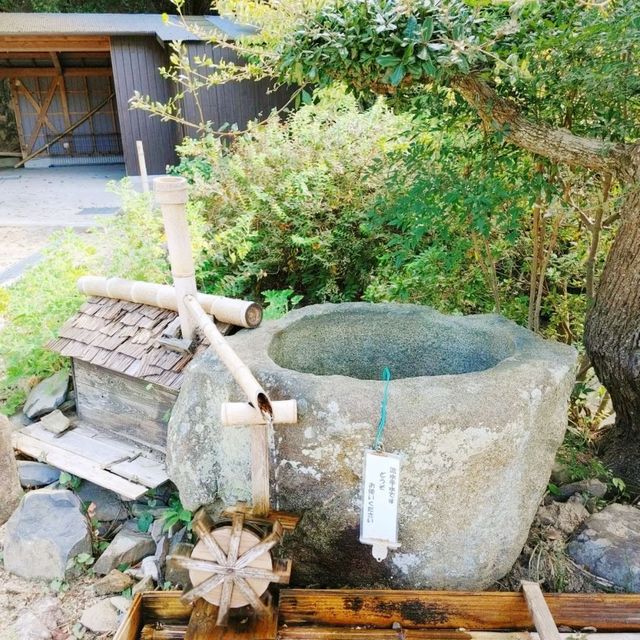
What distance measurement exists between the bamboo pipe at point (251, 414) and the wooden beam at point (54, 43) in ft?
35.9

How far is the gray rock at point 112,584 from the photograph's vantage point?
290 cm

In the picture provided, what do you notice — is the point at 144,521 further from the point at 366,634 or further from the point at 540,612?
the point at 540,612

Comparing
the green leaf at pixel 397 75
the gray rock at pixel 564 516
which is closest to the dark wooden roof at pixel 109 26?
the green leaf at pixel 397 75

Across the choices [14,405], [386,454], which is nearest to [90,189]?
[14,405]

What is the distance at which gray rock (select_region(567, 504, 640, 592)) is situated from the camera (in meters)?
2.63

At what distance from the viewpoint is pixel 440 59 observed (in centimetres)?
249

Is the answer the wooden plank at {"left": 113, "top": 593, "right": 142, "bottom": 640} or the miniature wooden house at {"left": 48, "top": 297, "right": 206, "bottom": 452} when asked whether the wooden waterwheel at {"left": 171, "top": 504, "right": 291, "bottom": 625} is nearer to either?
the wooden plank at {"left": 113, "top": 593, "right": 142, "bottom": 640}

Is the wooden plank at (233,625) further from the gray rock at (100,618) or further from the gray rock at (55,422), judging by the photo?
the gray rock at (55,422)

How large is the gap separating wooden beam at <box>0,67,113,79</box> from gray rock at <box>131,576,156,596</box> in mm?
15181

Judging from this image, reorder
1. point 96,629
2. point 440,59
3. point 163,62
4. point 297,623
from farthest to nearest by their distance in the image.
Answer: point 163,62, point 96,629, point 440,59, point 297,623

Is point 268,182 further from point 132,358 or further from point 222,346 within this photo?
point 222,346

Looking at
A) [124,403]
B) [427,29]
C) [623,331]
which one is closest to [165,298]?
[124,403]

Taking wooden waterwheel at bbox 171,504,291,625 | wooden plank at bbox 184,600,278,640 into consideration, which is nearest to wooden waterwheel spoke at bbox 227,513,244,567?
wooden waterwheel at bbox 171,504,291,625

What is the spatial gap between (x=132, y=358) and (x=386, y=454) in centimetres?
188
